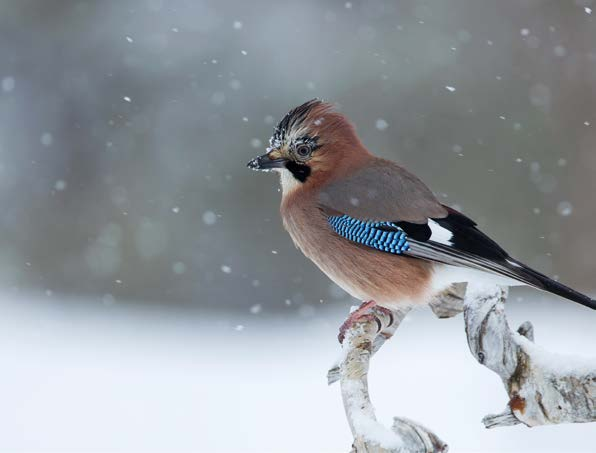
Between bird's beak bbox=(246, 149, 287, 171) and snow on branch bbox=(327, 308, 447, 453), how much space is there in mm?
637

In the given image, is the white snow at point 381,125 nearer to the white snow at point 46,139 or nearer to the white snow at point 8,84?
the white snow at point 46,139

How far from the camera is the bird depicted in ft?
9.29

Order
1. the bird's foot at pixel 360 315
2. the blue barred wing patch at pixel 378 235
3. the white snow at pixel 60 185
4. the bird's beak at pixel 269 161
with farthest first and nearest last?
the white snow at pixel 60 185 → the bird's foot at pixel 360 315 → the blue barred wing patch at pixel 378 235 → the bird's beak at pixel 269 161

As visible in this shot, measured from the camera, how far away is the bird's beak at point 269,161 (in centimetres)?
268

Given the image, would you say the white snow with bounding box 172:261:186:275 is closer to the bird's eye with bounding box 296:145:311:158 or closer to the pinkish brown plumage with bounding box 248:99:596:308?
the pinkish brown plumage with bounding box 248:99:596:308

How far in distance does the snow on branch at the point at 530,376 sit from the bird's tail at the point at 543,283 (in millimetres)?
150

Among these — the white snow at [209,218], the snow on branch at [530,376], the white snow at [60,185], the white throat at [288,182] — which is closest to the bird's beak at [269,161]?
the white throat at [288,182]

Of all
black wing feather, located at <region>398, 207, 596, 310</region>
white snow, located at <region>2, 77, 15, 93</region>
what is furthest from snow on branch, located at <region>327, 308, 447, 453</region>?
white snow, located at <region>2, 77, 15, 93</region>

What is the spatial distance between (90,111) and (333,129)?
18.1 feet

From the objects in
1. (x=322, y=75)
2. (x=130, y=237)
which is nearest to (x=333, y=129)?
(x=322, y=75)

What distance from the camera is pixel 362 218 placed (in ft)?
9.93

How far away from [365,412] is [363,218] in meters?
1.03

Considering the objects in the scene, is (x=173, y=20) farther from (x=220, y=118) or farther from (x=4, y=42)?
(x=4, y=42)

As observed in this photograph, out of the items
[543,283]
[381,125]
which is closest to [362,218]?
[543,283]
